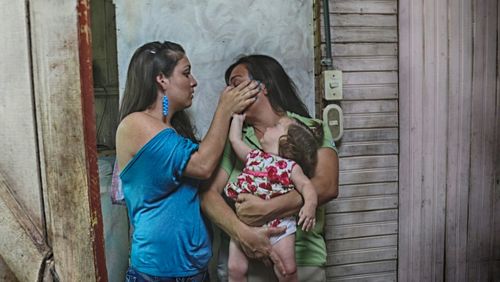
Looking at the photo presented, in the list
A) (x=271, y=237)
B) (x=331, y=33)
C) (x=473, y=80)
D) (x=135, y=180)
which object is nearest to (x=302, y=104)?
(x=331, y=33)

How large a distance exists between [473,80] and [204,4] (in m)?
0.89

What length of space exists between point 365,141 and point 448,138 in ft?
0.94

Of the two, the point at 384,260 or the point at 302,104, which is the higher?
the point at 302,104

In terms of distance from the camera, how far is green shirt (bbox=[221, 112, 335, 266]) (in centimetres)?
113

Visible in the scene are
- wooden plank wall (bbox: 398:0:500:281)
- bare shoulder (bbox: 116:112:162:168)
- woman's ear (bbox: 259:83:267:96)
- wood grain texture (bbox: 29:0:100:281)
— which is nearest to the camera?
wood grain texture (bbox: 29:0:100:281)

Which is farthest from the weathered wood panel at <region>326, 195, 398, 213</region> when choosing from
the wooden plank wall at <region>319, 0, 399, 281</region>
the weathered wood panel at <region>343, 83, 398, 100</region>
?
the weathered wood panel at <region>343, 83, 398, 100</region>

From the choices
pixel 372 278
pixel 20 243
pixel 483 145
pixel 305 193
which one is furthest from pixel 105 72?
pixel 483 145

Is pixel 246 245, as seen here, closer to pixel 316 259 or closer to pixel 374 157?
pixel 316 259

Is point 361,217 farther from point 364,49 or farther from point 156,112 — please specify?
point 156,112

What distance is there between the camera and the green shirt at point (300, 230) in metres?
1.13

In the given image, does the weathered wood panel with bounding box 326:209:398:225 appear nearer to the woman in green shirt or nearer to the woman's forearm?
the woman in green shirt

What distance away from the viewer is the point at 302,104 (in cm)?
123

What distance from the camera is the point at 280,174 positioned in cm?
111

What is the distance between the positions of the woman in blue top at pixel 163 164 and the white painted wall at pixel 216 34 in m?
0.03
